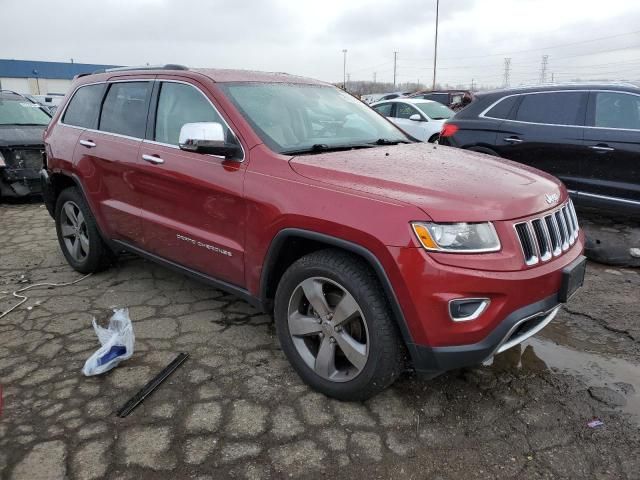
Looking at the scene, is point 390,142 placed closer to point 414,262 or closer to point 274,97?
point 274,97

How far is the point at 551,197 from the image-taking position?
8.92ft

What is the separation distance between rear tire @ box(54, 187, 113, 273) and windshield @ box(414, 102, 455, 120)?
→ 9102 millimetres

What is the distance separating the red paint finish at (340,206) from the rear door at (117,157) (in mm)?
15

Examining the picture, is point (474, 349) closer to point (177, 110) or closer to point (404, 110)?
point (177, 110)

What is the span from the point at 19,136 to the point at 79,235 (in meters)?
4.12

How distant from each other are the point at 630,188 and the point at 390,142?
326 centimetres

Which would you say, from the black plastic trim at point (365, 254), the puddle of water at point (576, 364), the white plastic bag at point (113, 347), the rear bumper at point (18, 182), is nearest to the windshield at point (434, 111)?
the rear bumper at point (18, 182)

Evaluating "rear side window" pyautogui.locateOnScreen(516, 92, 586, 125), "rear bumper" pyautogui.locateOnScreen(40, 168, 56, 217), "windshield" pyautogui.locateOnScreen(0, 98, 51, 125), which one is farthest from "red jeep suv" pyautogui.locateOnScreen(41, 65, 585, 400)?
"windshield" pyautogui.locateOnScreen(0, 98, 51, 125)

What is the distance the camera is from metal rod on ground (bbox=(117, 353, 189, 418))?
106 inches

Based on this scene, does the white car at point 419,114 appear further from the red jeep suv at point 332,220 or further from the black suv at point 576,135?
the red jeep suv at point 332,220

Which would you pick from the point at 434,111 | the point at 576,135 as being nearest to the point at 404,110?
the point at 434,111

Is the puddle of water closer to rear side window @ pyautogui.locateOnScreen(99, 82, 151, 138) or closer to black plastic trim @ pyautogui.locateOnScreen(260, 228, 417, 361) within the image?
black plastic trim @ pyautogui.locateOnScreen(260, 228, 417, 361)

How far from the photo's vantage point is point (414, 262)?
2.26m

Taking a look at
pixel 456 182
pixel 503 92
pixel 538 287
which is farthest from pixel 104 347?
pixel 503 92
